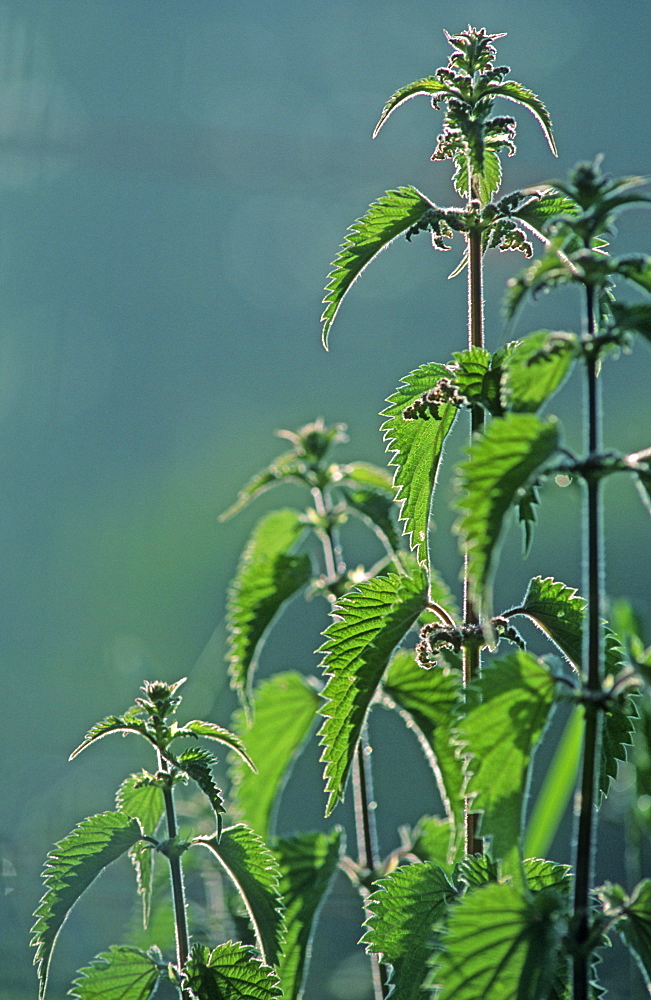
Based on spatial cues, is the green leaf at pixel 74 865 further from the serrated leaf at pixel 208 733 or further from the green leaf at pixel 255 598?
the green leaf at pixel 255 598

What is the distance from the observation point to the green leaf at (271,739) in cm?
178

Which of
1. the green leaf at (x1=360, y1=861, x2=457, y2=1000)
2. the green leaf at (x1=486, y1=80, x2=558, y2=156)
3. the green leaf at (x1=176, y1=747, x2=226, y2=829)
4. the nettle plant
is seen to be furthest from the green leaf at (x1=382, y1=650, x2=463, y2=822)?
the green leaf at (x1=486, y1=80, x2=558, y2=156)

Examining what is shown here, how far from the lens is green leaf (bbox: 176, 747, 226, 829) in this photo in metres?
1.24

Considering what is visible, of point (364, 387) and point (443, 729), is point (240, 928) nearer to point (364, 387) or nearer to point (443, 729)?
point (443, 729)

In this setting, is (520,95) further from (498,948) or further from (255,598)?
(498,948)

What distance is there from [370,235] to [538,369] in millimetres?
384

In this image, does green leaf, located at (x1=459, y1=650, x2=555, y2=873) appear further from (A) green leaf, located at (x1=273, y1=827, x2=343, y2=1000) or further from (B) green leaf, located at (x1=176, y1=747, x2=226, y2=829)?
(A) green leaf, located at (x1=273, y1=827, x2=343, y2=1000)

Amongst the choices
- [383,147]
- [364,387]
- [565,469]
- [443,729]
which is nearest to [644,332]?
[565,469]

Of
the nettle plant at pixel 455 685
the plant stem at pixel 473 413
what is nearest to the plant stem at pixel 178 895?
the nettle plant at pixel 455 685

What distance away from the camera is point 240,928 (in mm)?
1713

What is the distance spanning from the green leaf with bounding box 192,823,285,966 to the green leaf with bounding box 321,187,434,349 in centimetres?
65

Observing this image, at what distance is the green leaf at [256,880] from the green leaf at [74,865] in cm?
10

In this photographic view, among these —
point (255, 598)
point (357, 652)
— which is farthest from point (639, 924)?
point (255, 598)

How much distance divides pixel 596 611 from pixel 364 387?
5.51 metres
